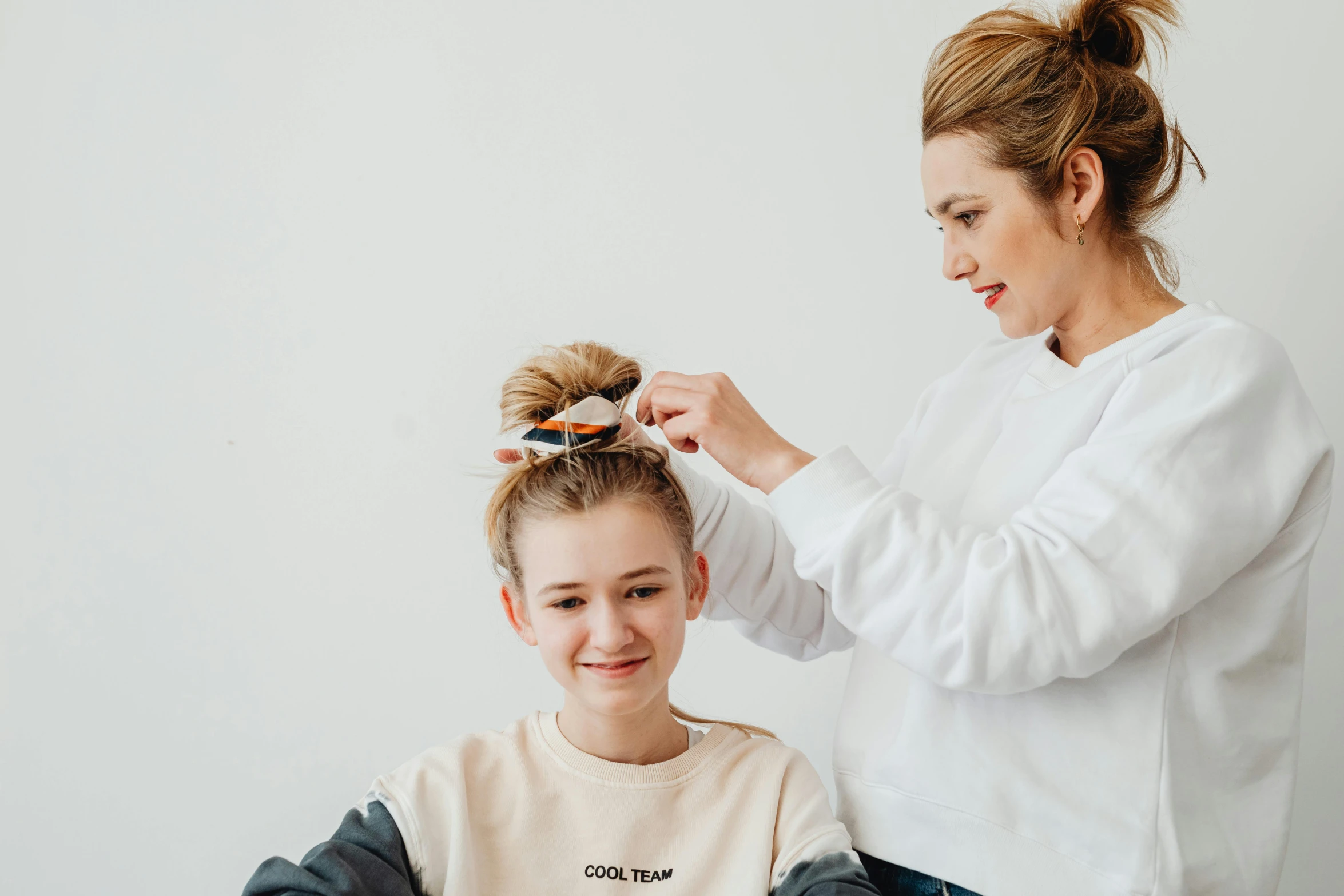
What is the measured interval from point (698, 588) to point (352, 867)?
20.5 inches

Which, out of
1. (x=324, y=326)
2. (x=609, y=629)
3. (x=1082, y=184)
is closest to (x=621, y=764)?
(x=609, y=629)

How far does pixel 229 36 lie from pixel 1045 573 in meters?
1.66

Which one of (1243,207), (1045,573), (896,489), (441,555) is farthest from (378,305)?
(1243,207)

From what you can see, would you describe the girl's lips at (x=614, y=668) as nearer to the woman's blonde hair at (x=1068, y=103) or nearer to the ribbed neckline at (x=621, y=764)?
the ribbed neckline at (x=621, y=764)

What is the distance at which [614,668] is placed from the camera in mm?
1259

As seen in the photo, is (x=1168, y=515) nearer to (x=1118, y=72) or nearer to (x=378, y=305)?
(x=1118, y=72)

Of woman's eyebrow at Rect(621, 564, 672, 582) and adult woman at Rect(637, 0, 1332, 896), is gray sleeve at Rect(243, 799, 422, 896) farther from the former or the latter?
adult woman at Rect(637, 0, 1332, 896)

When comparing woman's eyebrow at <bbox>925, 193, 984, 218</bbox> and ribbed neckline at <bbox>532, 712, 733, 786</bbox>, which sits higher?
woman's eyebrow at <bbox>925, 193, 984, 218</bbox>

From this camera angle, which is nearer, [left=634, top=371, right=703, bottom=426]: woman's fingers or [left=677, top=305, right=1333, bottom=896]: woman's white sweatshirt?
[left=677, top=305, right=1333, bottom=896]: woman's white sweatshirt

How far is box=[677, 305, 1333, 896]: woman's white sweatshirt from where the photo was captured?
105 cm

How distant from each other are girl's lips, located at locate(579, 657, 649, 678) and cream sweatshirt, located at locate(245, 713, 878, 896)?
0.12 meters

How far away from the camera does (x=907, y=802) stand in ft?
3.91

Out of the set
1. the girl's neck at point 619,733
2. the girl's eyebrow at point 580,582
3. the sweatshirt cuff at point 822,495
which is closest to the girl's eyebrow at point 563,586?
the girl's eyebrow at point 580,582

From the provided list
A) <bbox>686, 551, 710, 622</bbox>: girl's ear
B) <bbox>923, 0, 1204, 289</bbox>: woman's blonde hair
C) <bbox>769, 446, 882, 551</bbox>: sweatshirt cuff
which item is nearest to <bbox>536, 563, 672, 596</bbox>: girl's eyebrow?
<bbox>686, 551, 710, 622</bbox>: girl's ear
